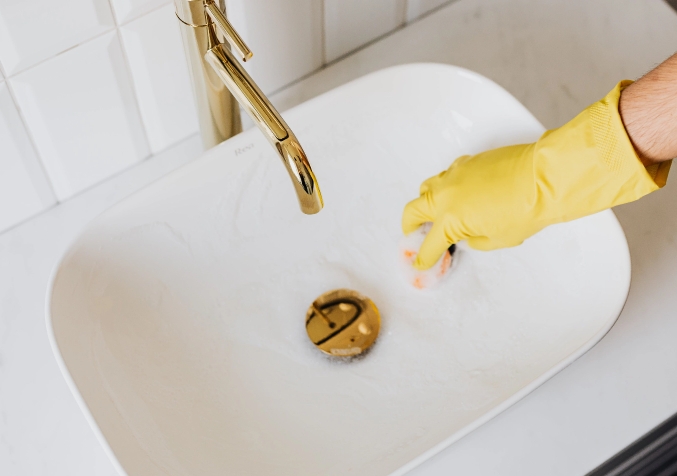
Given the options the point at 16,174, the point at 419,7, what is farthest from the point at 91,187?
the point at 419,7

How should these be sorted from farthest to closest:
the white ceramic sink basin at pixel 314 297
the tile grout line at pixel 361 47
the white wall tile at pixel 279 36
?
the tile grout line at pixel 361 47 → the white wall tile at pixel 279 36 → the white ceramic sink basin at pixel 314 297

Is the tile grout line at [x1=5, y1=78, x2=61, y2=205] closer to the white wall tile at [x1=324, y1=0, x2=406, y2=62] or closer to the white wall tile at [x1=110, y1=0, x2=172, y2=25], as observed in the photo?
the white wall tile at [x1=110, y1=0, x2=172, y2=25]

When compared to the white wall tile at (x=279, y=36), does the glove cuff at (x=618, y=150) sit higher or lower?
lower

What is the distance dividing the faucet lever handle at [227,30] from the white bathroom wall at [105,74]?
0.47 ft

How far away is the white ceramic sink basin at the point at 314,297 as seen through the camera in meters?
0.60

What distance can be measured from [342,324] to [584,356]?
0.82 feet

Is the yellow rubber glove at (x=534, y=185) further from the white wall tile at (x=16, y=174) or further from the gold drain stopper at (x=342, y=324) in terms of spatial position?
the white wall tile at (x=16, y=174)

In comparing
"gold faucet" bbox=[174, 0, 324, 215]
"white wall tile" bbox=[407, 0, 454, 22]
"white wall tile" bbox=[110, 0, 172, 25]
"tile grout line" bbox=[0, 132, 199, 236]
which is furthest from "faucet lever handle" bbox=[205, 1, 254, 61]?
"white wall tile" bbox=[407, 0, 454, 22]

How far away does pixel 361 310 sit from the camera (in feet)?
2.31

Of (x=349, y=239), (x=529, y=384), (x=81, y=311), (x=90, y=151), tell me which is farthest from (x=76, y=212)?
(x=529, y=384)

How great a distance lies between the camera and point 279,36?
0.78m

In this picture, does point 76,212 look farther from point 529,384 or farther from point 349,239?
point 529,384

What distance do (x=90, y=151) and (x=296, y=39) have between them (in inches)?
10.5

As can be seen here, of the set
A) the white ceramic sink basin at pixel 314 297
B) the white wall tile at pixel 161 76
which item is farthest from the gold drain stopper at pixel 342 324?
the white wall tile at pixel 161 76
